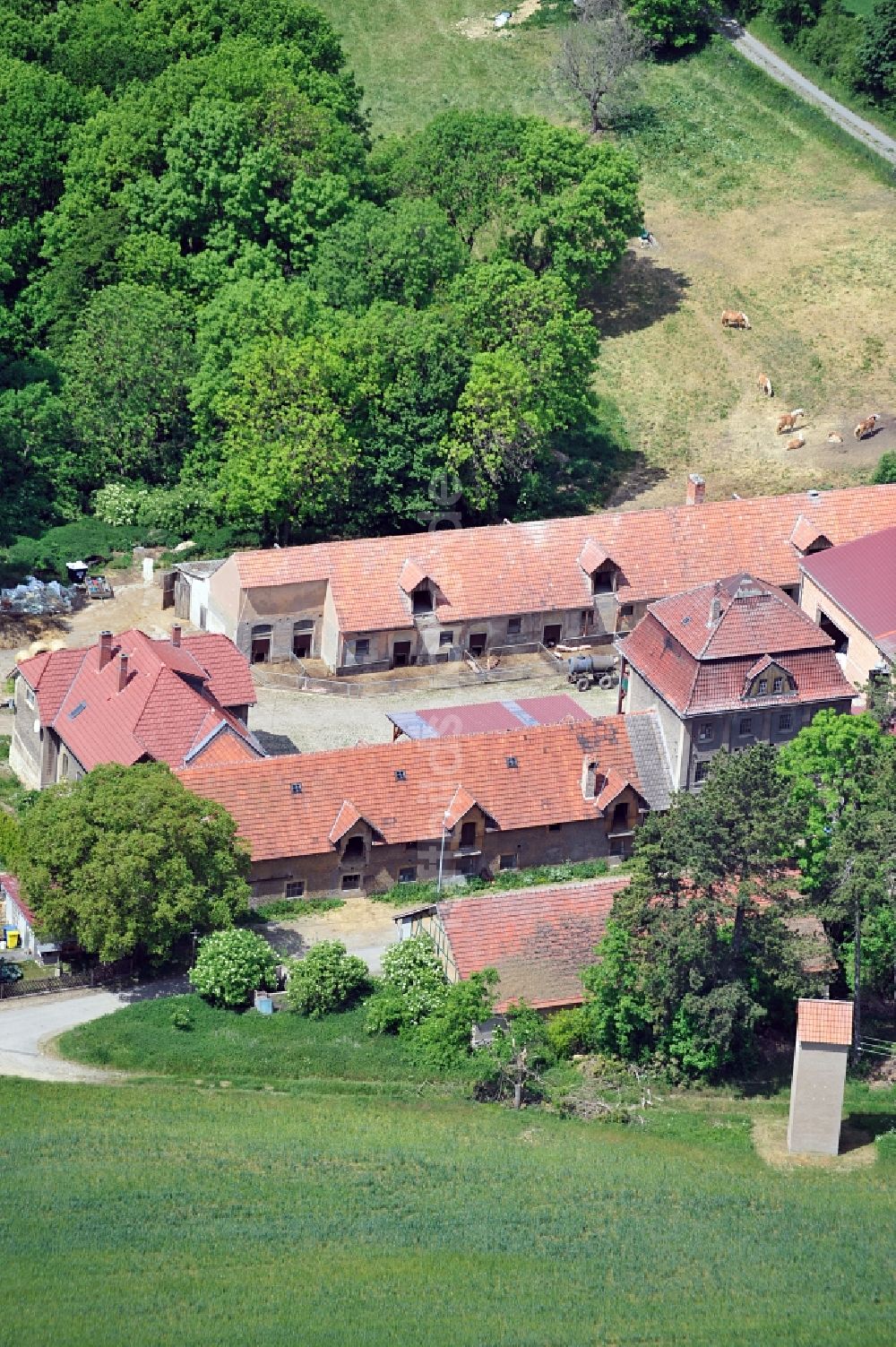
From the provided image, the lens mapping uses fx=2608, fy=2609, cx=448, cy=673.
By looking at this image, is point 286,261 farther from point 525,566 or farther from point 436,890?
point 436,890

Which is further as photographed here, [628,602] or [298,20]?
[298,20]

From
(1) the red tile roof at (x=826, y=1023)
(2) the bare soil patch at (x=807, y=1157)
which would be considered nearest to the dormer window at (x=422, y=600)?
(2) the bare soil patch at (x=807, y=1157)

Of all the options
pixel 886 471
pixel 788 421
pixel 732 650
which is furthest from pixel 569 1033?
pixel 788 421

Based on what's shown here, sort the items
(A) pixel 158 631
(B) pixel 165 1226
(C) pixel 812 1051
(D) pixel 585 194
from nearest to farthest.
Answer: (B) pixel 165 1226 < (C) pixel 812 1051 < (A) pixel 158 631 < (D) pixel 585 194

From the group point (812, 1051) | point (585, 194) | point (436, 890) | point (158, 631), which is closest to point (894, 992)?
point (812, 1051)

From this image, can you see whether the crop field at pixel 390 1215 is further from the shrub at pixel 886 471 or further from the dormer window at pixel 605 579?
the shrub at pixel 886 471

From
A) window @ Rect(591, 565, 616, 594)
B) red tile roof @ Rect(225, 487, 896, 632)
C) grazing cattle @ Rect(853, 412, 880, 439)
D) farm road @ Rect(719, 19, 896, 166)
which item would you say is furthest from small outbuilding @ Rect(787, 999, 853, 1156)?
farm road @ Rect(719, 19, 896, 166)

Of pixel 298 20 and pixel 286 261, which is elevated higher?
pixel 298 20
